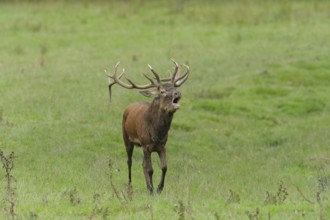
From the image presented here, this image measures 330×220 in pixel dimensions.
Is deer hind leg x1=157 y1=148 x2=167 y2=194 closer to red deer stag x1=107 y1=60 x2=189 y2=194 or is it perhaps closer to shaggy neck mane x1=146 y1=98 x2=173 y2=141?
red deer stag x1=107 y1=60 x2=189 y2=194

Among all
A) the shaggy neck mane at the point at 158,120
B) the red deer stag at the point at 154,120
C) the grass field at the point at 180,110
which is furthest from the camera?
the shaggy neck mane at the point at 158,120

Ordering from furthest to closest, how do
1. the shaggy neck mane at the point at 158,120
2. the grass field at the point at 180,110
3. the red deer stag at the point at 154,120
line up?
1. the shaggy neck mane at the point at 158,120
2. the red deer stag at the point at 154,120
3. the grass field at the point at 180,110

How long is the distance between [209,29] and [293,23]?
135 inches

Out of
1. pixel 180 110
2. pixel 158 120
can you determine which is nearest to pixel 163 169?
pixel 158 120

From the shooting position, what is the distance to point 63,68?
24078 mm

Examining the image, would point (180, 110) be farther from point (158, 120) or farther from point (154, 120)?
point (158, 120)

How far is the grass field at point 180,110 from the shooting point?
10.8 m

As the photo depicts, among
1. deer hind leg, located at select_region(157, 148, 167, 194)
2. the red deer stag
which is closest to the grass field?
deer hind leg, located at select_region(157, 148, 167, 194)

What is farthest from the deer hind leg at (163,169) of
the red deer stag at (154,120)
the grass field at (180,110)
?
the grass field at (180,110)

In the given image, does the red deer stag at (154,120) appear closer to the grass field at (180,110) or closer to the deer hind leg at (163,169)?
the deer hind leg at (163,169)

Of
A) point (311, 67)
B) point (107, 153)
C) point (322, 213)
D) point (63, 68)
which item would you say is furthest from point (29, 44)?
point (322, 213)

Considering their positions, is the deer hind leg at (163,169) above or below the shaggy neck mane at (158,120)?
below

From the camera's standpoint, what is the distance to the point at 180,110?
19.5m

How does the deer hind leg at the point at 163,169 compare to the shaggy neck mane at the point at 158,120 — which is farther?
the shaggy neck mane at the point at 158,120
